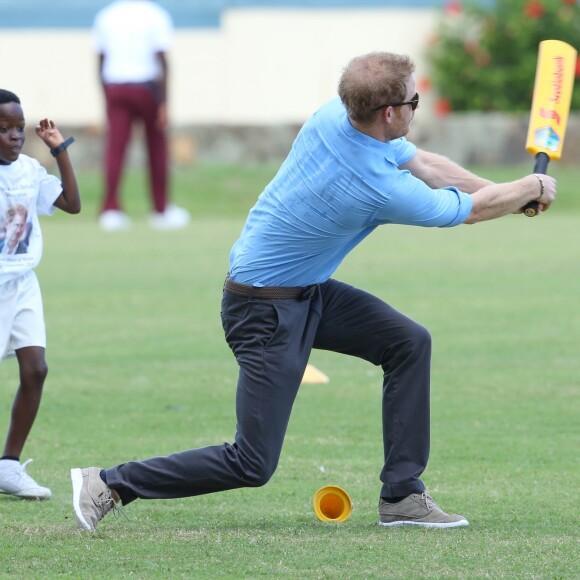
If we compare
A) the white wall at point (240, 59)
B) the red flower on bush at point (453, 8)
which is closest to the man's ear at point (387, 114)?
the red flower on bush at point (453, 8)

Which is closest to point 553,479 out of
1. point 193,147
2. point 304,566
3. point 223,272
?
point 304,566

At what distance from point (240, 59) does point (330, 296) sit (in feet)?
72.8

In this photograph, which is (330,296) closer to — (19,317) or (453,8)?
(19,317)

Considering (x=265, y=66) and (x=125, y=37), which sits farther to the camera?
(x=265, y=66)

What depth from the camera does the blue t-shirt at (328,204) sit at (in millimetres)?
5633

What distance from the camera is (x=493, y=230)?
62.3 feet

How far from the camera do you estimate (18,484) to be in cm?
654

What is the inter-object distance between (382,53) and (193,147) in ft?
59.3

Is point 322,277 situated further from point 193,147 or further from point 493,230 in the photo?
point 193,147

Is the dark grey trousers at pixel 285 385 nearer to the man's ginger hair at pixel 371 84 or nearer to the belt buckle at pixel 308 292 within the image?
the belt buckle at pixel 308 292

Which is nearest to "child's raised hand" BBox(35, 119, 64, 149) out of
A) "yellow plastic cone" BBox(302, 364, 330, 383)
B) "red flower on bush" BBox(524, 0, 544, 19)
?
"yellow plastic cone" BBox(302, 364, 330, 383)

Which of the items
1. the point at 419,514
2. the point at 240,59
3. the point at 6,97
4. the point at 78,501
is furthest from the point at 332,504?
the point at 240,59

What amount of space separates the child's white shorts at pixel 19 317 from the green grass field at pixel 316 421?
71 cm

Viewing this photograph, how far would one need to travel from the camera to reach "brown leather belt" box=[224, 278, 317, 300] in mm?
5930
